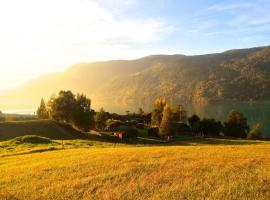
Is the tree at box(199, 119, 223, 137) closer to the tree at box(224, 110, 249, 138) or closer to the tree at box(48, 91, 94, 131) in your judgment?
the tree at box(224, 110, 249, 138)

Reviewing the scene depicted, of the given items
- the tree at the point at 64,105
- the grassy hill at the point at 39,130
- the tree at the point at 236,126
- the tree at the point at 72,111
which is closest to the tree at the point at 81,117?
the tree at the point at 72,111

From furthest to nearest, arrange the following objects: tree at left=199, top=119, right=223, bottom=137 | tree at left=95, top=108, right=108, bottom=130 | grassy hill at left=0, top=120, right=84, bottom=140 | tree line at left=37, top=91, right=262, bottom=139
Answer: tree at left=199, top=119, right=223, bottom=137 < tree at left=95, top=108, right=108, bottom=130 < tree line at left=37, top=91, right=262, bottom=139 < grassy hill at left=0, top=120, right=84, bottom=140

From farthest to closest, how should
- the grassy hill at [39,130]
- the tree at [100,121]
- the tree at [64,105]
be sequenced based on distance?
the tree at [100,121]
the tree at [64,105]
the grassy hill at [39,130]

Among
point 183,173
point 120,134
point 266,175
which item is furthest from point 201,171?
point 120,134

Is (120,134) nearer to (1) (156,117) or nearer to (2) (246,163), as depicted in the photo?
(1) (156,117)

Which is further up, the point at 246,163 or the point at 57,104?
the point at 57,104

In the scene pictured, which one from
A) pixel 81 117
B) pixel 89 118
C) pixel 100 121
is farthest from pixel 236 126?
pixel 81 117

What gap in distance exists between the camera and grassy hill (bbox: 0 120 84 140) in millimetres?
84000

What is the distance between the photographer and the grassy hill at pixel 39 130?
84.0 metres

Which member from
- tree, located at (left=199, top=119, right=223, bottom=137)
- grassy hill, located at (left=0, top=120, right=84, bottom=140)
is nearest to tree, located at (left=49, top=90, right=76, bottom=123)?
grassy hill, located at (left=0, top=120, right=84, bottom=140)

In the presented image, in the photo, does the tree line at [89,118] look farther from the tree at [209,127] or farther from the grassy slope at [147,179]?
the grassy slope at [147,179]

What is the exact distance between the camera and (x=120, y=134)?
98.9 m

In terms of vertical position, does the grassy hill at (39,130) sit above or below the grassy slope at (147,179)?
above

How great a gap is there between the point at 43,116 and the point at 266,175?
130m
